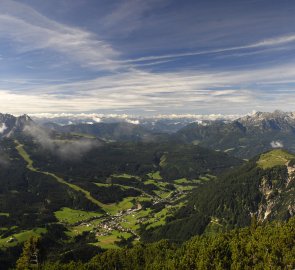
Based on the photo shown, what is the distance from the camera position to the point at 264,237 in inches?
6216

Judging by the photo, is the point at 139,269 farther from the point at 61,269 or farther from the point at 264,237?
the point at 264,237

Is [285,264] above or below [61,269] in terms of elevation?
above

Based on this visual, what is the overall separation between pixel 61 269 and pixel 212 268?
77919 millimetres

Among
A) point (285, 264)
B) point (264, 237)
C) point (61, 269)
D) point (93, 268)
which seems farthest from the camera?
Answer: point (93, 268)

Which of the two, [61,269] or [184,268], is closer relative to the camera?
[184,268]

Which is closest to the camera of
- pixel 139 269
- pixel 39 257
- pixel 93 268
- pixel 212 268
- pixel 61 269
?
pixel 39 257

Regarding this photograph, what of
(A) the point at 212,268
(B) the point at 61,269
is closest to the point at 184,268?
(A) the point at 212,268

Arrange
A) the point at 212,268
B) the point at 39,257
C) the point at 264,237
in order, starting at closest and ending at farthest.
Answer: the point at 39,257, the point at 212,268, the point at 264,237

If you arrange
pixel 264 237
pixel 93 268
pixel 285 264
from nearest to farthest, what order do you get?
pixel 285 264, pixel 264 237, pixel 93 268

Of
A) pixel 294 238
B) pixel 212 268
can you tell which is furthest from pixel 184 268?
pixel 294 238

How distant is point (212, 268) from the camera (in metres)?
147

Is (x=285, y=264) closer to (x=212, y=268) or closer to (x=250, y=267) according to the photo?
(x=250, y=267)

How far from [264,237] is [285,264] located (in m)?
24.7

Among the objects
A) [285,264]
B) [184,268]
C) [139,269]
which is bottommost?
[139,269]
